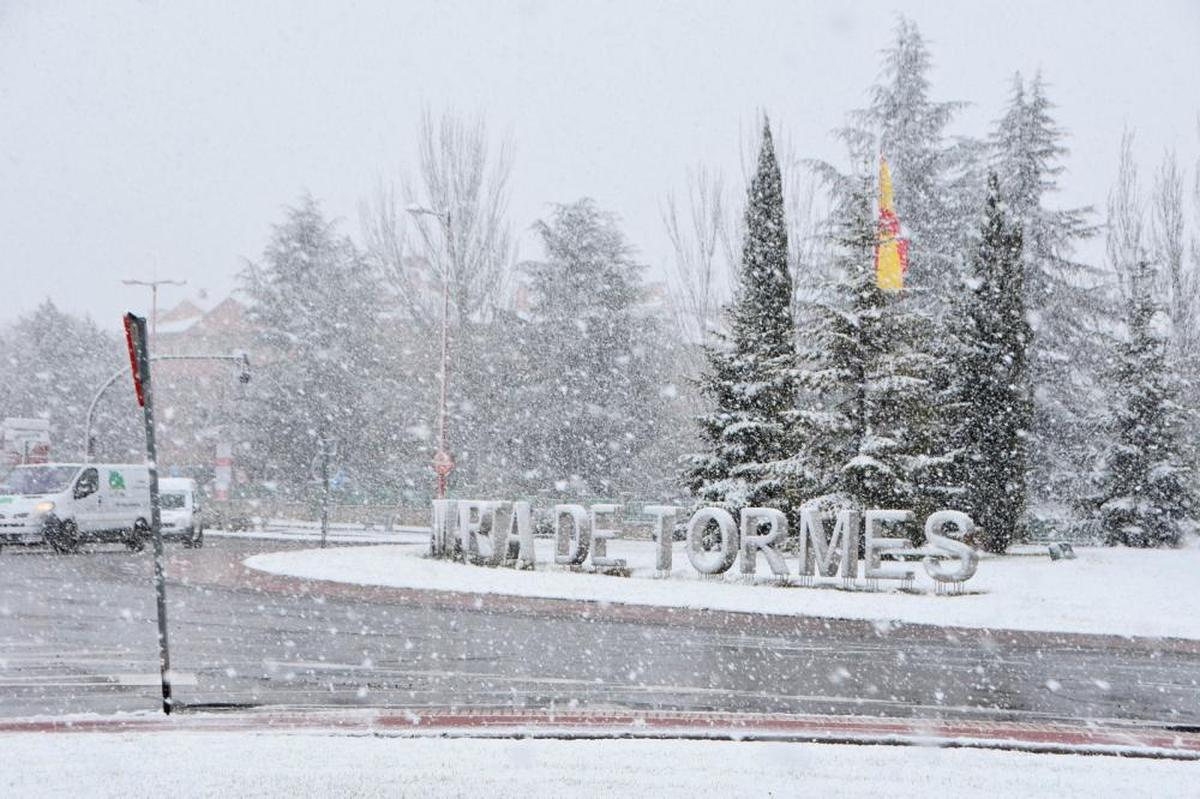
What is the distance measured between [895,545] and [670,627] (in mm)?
6575

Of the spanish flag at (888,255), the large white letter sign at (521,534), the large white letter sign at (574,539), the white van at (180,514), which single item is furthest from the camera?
the white van at (180,514)

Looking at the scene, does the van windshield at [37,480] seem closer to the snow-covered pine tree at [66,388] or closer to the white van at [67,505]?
the white van at [67,505]

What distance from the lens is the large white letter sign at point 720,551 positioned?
2053 cm

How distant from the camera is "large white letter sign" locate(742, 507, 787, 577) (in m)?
20.1

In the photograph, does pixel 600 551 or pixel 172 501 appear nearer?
pixel 600 551

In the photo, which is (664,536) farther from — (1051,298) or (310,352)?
(310,352)

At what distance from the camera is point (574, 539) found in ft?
72.9

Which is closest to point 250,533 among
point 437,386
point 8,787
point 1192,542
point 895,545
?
point 437,386

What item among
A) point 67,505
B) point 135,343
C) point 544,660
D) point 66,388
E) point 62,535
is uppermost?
point 66,388

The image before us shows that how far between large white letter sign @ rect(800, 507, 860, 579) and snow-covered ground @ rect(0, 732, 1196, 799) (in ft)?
41.0

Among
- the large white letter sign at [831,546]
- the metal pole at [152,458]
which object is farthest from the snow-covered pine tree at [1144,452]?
the metal pole at [152,458]

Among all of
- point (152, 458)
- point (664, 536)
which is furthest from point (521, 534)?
point (152, 458)

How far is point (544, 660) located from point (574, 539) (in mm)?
10852

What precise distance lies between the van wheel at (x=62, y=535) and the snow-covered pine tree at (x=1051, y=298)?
92.0 feet
